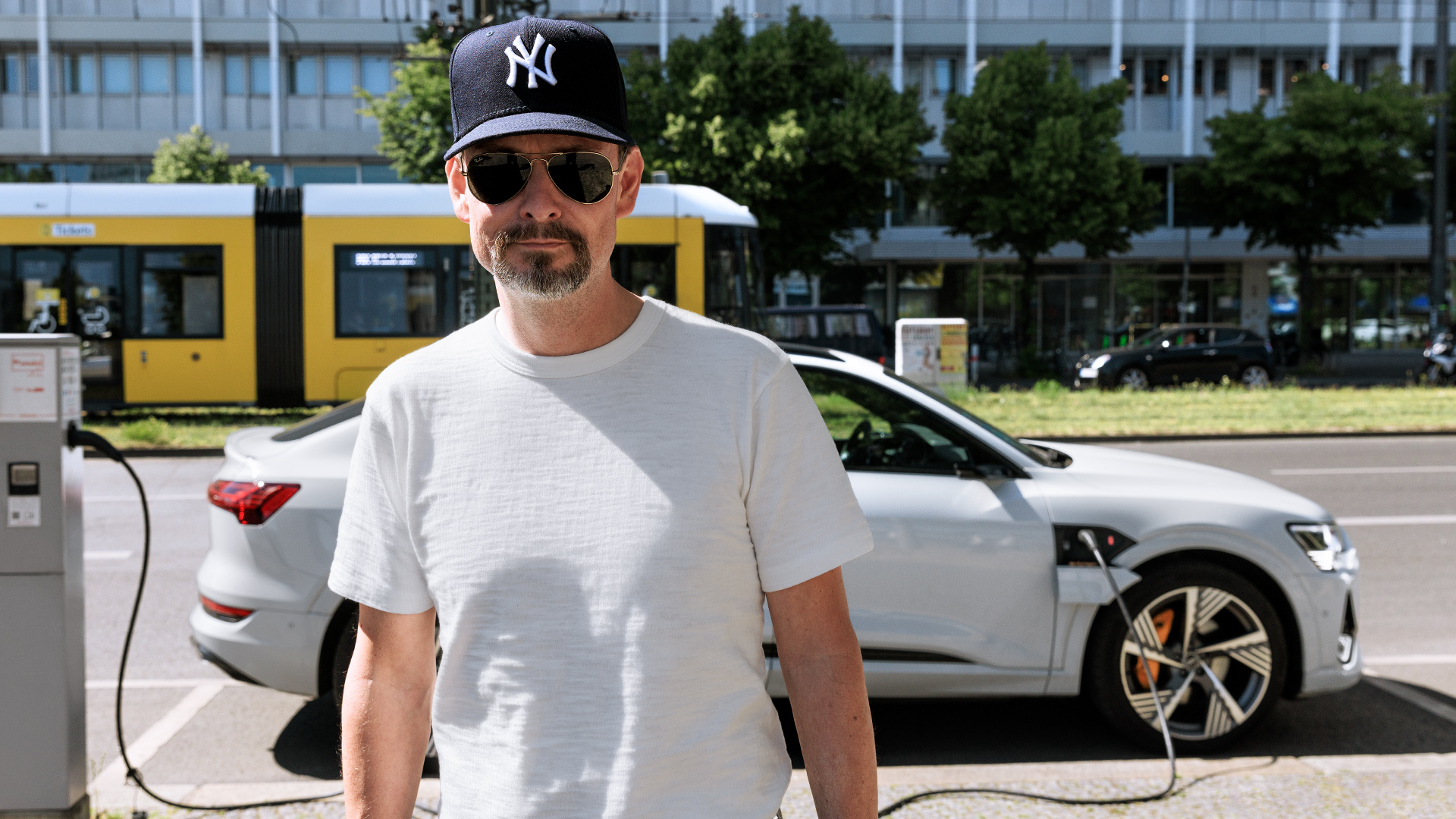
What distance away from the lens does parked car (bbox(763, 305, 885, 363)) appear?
Result: 2211cm

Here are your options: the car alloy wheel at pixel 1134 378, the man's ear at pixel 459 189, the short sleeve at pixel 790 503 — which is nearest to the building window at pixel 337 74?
the car alloy wheel at pixel 1134 378

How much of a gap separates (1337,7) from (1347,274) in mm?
8624

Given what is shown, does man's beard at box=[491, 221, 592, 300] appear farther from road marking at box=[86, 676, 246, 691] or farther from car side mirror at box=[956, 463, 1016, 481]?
road marking at box=[86, 676, 246, 691]

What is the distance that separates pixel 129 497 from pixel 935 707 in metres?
8.67

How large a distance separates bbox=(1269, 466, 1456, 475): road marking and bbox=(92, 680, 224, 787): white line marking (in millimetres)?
10047

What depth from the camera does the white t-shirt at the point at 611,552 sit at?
150 centimetres

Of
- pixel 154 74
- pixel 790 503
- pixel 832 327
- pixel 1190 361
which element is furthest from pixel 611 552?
pixel 154 74

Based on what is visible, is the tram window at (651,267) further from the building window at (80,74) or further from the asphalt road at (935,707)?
the building window at (80,74)

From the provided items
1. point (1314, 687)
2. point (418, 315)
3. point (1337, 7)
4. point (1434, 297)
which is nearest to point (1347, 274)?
point (1337, 7)

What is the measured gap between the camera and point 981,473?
15.0 feet

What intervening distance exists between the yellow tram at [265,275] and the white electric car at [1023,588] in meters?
12.4

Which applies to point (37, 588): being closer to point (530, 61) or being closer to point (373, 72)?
point (530, 61)

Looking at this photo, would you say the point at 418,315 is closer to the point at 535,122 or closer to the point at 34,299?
the point at 34,299

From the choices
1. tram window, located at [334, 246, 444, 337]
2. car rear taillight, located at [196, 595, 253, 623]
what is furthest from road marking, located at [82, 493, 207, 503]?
car rear taillight, located at [196, 595, 253, 623]
